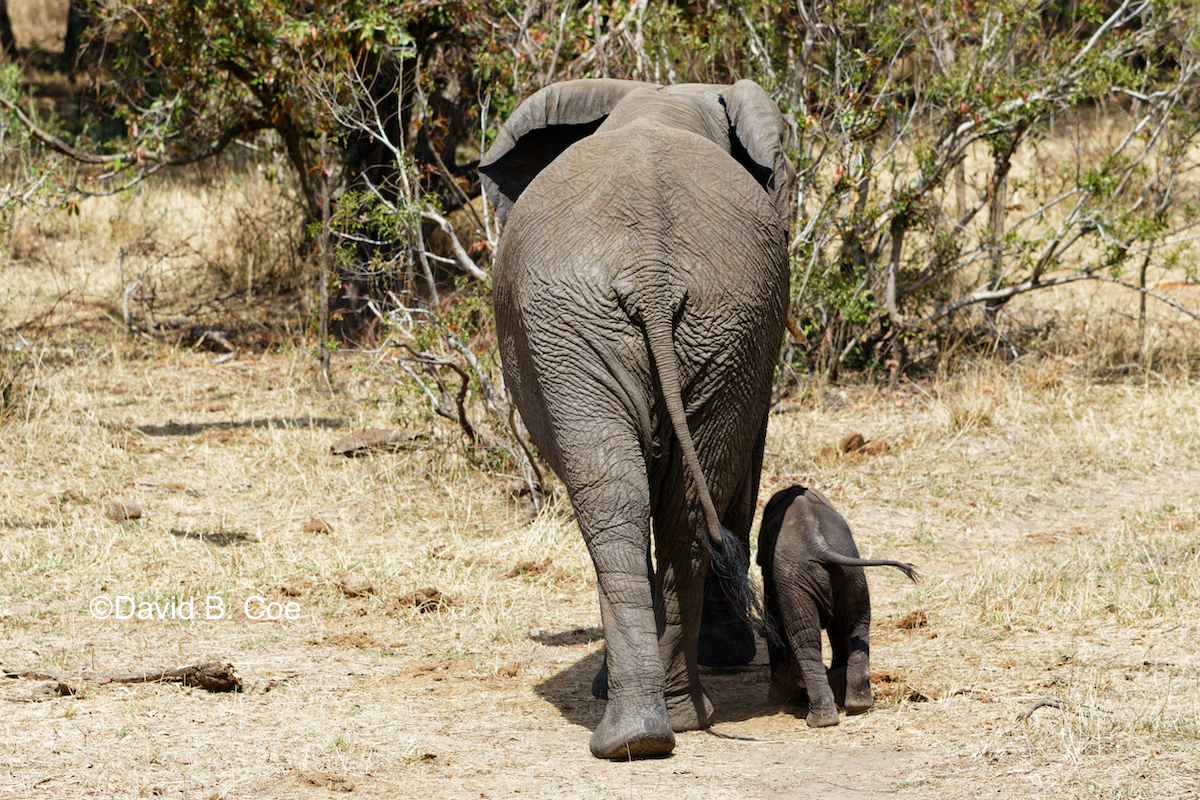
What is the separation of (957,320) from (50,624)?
308 inches

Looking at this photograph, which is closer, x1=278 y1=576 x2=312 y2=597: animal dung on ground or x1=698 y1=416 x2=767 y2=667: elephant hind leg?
x1=698 y1=416 x2=767 y2=667: elephant hind leg

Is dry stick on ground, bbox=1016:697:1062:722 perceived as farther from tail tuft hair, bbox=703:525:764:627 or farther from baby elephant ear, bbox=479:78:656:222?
baby elephant ear, bbox=479:78:656:222

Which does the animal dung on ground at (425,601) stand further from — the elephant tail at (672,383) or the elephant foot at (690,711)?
the elephant tail at (672,383)

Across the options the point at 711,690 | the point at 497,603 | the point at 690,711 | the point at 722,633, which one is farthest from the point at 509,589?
the point at 690,711

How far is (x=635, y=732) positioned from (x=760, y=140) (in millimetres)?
1983

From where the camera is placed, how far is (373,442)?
8.59m

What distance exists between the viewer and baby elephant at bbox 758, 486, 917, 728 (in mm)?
4312

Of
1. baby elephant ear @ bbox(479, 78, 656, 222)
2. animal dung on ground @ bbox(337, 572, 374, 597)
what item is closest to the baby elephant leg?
baby elephant ear @ bbox(479, 78, 656, 222)

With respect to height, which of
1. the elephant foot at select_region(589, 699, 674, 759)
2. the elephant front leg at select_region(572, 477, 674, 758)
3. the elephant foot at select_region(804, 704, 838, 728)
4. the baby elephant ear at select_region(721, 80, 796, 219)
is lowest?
the elephant foot at select_region(804, 704, 838, 728)

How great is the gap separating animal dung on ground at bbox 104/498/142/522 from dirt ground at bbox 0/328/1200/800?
21mm

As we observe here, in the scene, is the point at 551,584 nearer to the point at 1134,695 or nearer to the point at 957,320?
the point at 1134,695

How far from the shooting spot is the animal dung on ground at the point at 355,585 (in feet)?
19.8

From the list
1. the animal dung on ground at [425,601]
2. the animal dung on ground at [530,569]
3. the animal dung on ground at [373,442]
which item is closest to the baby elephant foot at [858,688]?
the animal dung on ground at [425,601]

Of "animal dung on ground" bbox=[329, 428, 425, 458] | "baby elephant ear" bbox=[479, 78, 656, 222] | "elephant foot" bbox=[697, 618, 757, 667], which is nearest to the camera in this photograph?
"baby elephant ear" bbox=[479, 78, 656, 222]
